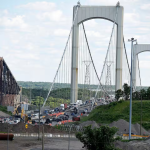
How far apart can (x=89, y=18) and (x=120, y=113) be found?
43.2 feet

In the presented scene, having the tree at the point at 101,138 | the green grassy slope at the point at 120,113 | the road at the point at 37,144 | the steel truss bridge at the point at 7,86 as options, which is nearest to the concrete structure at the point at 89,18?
the green grassy slope at the point at 120,113

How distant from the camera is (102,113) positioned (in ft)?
176

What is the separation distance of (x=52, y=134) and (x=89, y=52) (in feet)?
56.4

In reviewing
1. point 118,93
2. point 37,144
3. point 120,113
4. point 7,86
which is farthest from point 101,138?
point 7,86

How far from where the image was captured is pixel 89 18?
5662 centimetres

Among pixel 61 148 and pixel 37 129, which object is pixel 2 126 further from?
pixel 61 148

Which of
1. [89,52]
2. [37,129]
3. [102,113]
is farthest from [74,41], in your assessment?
[37,129]

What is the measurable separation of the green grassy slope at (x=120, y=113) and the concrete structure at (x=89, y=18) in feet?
9.24

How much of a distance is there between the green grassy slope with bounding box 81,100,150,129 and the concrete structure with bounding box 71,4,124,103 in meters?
2.82

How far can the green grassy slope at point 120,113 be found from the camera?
50750mm

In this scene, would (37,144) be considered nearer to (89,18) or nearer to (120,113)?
(120,113)

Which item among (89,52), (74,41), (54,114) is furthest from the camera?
(54,114)

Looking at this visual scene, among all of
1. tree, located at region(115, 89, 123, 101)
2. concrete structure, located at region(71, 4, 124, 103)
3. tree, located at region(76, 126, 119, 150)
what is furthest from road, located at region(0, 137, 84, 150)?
tree, located at region(115, 89, 123, 101)

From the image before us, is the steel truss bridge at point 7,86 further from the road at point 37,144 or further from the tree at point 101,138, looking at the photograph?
the tree at point 101,138
